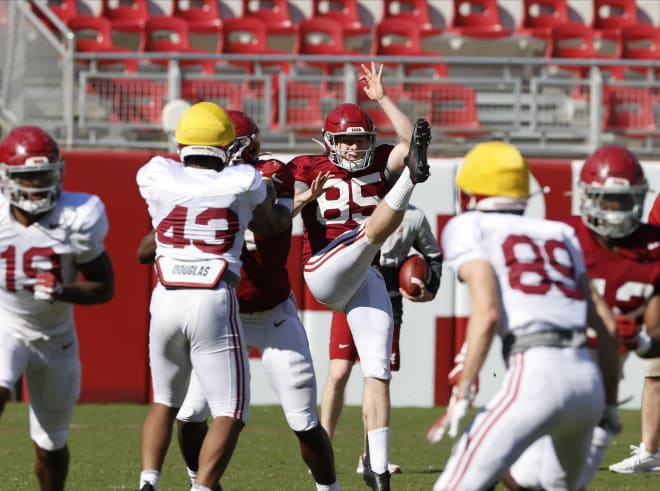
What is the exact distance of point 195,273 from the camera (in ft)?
17.2

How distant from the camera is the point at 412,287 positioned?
243 inches

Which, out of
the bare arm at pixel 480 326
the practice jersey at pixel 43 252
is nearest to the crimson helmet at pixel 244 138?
the practice jersey at pixel 43 252

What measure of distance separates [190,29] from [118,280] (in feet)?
18.4

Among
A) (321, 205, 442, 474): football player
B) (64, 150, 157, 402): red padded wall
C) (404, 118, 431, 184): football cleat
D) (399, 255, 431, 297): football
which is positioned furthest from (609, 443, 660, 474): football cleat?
(64, 150, 157, 402): red padded wall

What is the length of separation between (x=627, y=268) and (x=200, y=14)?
38.7 ft

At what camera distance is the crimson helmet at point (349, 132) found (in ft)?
22.0

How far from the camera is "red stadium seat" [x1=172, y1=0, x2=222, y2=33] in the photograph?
15.6m

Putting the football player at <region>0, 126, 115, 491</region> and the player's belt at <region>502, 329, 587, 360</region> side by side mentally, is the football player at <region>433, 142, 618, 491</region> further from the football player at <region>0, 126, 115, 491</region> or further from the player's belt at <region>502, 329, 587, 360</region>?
the football player at <region>0, 126, 115, 491</region>

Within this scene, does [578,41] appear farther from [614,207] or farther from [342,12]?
[614,207]

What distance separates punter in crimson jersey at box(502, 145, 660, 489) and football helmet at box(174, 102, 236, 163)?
147 centimetres

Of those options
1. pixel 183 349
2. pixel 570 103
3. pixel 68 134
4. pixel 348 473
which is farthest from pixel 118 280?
pixel 183 349

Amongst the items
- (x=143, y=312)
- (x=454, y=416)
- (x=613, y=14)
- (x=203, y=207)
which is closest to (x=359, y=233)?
(x=203, y=207)

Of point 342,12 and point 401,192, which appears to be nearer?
point 401,192

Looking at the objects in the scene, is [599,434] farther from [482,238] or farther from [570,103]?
[570,103]
